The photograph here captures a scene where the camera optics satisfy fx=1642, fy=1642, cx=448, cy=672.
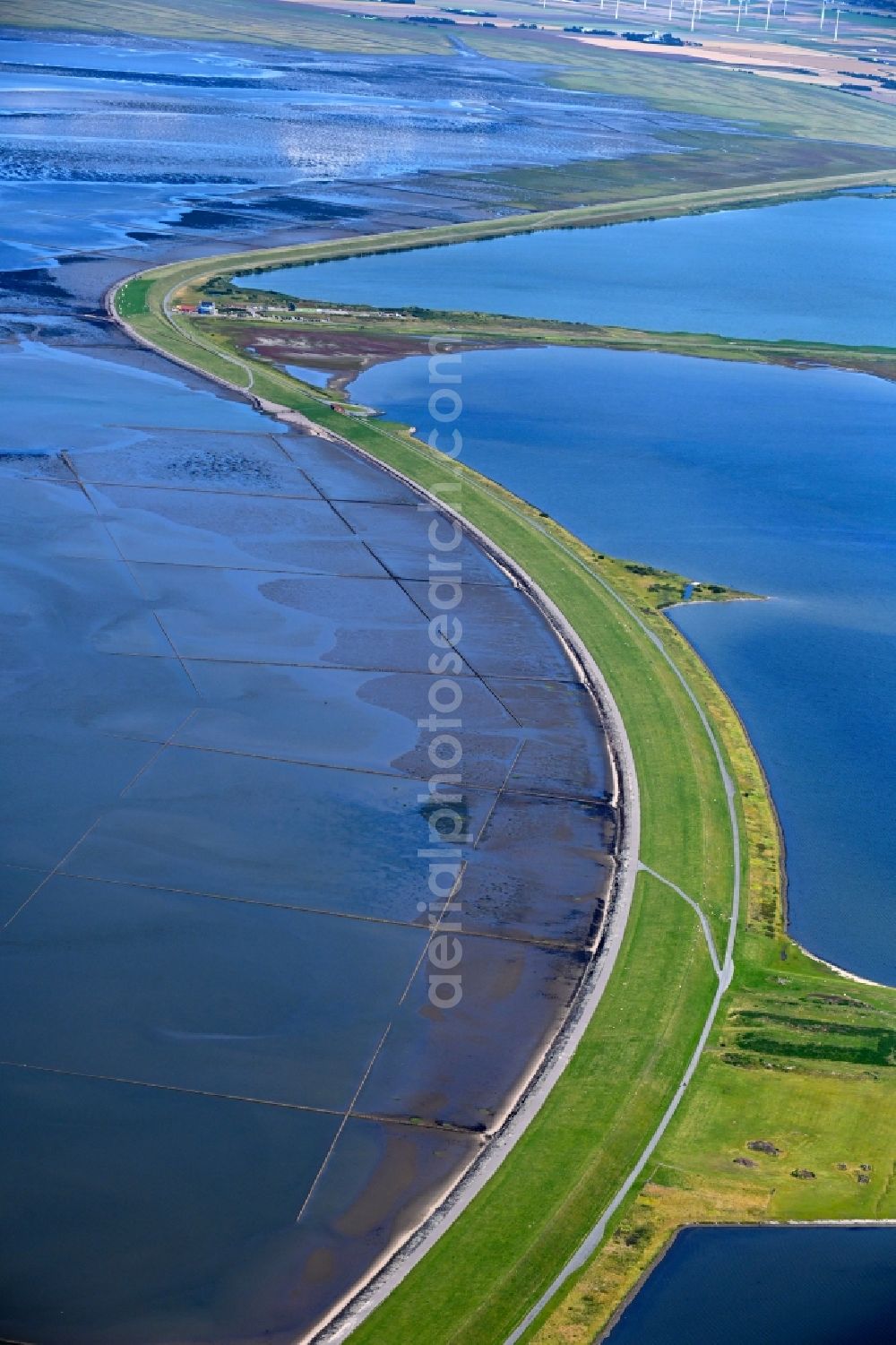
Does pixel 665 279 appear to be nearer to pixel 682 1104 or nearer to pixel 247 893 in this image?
pixel 247 893

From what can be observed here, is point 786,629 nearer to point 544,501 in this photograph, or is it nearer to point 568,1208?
point 544,501

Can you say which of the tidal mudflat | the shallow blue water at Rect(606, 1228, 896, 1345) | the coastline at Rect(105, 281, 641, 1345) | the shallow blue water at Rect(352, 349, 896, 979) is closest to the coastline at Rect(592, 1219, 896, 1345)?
the shallow blue water at Rect(606, 1228, 896, 1345)

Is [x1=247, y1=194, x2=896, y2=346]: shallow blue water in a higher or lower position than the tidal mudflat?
higher

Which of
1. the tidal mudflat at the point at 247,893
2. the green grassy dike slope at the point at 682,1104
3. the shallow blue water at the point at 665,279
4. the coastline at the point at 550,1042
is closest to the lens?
the coastline at the point at 550,1042

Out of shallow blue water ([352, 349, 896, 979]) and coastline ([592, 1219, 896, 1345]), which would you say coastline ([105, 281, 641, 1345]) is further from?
shallow blue water ([352, 349, 896, 979])

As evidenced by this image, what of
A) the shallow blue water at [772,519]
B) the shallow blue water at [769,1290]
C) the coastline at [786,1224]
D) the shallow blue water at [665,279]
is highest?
the shallow blue water at [665,279]

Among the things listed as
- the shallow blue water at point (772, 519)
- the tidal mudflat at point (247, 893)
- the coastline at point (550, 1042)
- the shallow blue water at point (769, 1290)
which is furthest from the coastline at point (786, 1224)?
the shallow blue water at point (772, 519)

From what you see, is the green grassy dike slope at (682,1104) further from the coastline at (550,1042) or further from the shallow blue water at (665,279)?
the shallow blue water at (665,279)
